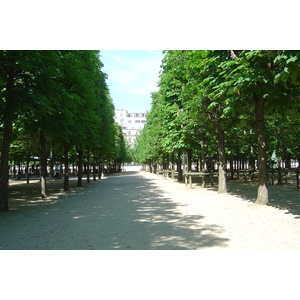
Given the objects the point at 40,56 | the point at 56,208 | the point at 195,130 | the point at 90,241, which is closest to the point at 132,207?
the point at 56,208

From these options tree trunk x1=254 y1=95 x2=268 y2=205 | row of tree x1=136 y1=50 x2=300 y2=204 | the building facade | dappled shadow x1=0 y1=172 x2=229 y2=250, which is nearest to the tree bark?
dappled shadow x1=0 y1=172 x2=229 y2=250

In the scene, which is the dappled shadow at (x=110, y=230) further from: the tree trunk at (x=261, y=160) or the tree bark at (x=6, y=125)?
the tree trunk at (x=261, y=160)

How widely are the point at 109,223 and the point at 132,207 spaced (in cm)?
321

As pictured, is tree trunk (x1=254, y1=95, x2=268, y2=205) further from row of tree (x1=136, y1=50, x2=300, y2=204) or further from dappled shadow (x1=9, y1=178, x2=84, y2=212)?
dappled shadow (x1=9, y1=178, x2=84, y2=212)

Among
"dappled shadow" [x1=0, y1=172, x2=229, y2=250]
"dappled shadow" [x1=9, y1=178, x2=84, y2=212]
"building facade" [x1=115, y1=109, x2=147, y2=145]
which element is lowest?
"dappled shadow" [x1=9, y1=178, x2=84, y2=212]

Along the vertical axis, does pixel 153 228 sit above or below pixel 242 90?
below

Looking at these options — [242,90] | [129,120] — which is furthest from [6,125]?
[129,120]

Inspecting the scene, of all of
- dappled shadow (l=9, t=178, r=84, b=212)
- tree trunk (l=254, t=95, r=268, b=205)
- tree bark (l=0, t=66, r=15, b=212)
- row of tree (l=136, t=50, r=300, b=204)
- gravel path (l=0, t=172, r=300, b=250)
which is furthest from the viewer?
dappled shadow (l=9, t=178, r=84, b=212)

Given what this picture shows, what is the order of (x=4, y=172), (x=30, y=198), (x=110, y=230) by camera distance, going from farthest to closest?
(x=30, y=198), (x=4, y=172), (x=110, y=230)

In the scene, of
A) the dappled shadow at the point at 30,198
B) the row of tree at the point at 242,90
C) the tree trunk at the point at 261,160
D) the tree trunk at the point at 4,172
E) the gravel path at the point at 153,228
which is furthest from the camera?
the dappled shadow at the point at 30,198

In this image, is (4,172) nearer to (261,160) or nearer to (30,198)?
(30,198)

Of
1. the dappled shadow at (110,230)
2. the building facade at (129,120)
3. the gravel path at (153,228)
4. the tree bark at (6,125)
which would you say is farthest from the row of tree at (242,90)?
the building facade at (129,120)

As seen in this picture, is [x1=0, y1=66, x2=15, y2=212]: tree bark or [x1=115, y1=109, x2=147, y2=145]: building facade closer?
[x1=0, y1=66, x2=15, y2=212]: tree bark

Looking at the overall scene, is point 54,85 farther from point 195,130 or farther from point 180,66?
point 195,130
